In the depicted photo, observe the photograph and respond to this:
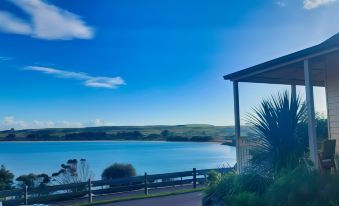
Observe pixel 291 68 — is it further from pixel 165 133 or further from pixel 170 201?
pixel 165 133

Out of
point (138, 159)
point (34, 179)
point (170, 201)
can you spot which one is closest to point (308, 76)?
point (170, 201)

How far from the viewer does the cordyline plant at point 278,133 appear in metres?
7.37

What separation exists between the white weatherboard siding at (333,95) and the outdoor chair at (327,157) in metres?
2.09

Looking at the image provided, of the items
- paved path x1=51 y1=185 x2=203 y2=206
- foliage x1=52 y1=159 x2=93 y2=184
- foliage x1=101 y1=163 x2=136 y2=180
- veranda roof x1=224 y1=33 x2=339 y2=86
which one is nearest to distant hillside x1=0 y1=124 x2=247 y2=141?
foliage x1=101 y1=163 x2=136 y2=180

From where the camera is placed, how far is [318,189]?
552 centimetres

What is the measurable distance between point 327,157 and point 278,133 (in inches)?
42.8

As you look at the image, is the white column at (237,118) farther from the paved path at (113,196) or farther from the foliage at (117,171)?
the foliage at (117,171)

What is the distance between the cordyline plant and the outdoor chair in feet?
1.63

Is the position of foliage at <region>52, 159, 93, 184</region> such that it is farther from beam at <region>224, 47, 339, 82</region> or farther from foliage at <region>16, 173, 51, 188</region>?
beam at <region>224, 47, 339, 82</region>

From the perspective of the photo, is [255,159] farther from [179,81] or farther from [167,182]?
[179,81]

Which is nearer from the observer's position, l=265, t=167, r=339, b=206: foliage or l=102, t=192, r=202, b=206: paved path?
l=265, t=167, r=339, b=206: foliage

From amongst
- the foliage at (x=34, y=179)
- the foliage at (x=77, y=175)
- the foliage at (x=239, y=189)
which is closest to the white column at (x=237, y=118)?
the foliage at (x=239, y=189)

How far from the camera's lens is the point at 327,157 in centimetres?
691

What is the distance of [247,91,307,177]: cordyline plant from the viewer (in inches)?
290
